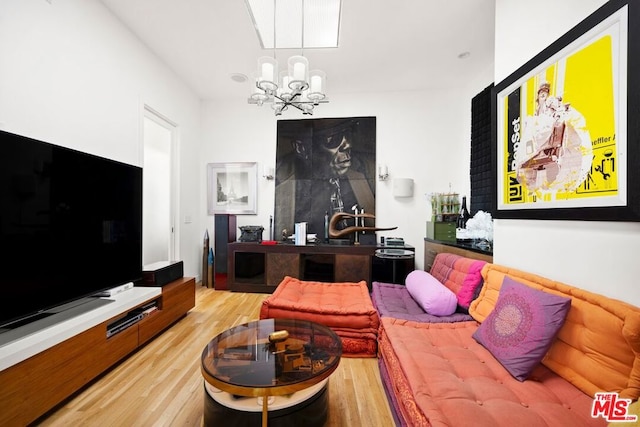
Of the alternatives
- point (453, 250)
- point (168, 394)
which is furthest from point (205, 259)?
point (453, 250)

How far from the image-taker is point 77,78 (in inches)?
83.5

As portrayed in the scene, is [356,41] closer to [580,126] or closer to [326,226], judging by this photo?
[580,126]

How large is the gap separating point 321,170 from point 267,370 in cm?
313

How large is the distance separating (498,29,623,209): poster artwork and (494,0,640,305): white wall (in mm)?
166

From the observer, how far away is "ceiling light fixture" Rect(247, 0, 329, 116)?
6.54 feet

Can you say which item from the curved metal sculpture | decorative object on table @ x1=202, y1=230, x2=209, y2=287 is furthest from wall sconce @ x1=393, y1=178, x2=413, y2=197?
decorative object on table @ x1=202, y1=230, x2=209, y2=287

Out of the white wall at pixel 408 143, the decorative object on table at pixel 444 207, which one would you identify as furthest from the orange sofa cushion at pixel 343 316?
the white wall at pixel 408 143

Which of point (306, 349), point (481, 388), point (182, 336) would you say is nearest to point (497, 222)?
point (481, 388)

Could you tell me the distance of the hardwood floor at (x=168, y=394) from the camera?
54.7 inches

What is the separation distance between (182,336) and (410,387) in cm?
209

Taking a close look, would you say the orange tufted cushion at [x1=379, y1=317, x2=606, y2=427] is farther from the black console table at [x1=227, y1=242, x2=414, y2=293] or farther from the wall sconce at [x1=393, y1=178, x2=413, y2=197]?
the wall sconce at [x1=393, y1=178, x2=413, y2=197]

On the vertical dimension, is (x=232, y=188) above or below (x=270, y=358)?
above

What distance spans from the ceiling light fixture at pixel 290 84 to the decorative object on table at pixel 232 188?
74.2 inches

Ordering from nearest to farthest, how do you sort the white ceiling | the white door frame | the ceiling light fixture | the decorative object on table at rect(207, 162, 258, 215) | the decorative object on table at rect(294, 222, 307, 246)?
the ceiling light fixture, the white ceiling, the white door frame, the decorative object on table at rect(294, 222, 307, 246), the decorative object on table at rect(207, 162, 258, 215)
